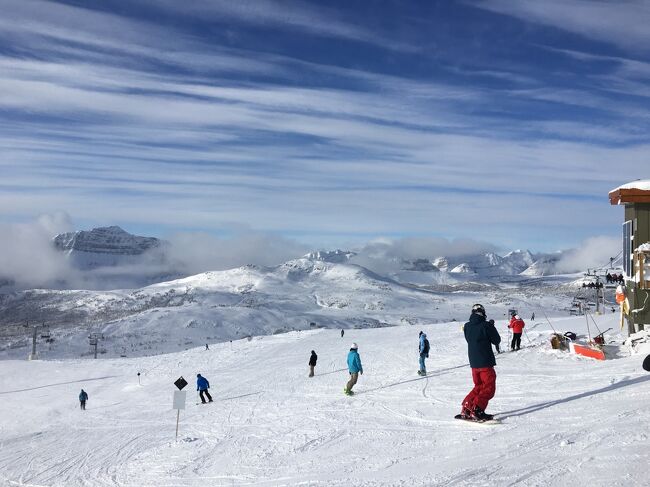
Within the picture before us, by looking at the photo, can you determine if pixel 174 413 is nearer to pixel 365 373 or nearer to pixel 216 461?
pixel 365 373

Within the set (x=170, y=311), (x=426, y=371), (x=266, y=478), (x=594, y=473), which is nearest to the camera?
(x=594, y=473)

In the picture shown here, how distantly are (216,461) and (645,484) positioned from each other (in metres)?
6.35

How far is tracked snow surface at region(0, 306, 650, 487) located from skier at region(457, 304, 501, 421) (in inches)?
15.3

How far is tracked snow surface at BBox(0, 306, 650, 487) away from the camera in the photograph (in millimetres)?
7027

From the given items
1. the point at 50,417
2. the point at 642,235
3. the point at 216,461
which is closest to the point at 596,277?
the point at 642,235

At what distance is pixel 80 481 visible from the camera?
993 centimetres

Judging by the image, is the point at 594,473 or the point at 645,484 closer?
the point at 645,484

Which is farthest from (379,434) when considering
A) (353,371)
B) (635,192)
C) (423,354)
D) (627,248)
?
(627,248)

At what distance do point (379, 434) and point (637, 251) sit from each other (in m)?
14.0

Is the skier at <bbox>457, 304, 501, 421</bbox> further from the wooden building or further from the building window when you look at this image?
the building window

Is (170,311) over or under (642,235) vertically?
under

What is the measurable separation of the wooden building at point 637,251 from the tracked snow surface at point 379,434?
3189 mm

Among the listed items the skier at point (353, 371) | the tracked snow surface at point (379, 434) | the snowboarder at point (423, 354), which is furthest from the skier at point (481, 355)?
the snowboarder at point (423, 354)

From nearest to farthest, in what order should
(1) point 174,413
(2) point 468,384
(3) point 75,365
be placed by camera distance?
(2) point 468,384 → (1) point 174,413 → (3) point 75,365
